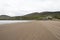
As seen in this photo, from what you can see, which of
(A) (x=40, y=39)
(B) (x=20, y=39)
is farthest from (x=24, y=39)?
(A) (x=40, y=39)

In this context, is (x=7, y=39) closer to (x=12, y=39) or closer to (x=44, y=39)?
(x=12, y=39)

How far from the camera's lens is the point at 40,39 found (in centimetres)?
443

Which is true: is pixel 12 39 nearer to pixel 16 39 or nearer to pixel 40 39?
pixel 16 39

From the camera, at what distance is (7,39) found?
14.6 feet

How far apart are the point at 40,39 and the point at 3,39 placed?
123 cm

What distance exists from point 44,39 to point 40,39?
5.5 inches

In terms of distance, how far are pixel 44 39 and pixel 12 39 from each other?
1.06 metres

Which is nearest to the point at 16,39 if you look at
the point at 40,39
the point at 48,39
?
the point at 40,39

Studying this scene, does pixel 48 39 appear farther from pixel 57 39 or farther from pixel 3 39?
pixel 3 39

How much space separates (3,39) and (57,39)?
181 centimetres

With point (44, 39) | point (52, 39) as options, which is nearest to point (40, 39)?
point (44, 39)

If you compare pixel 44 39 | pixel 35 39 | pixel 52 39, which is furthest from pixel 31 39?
pixel 52 39

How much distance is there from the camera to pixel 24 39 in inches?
174

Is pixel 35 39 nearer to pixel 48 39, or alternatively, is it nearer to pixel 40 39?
pixel 40 39
